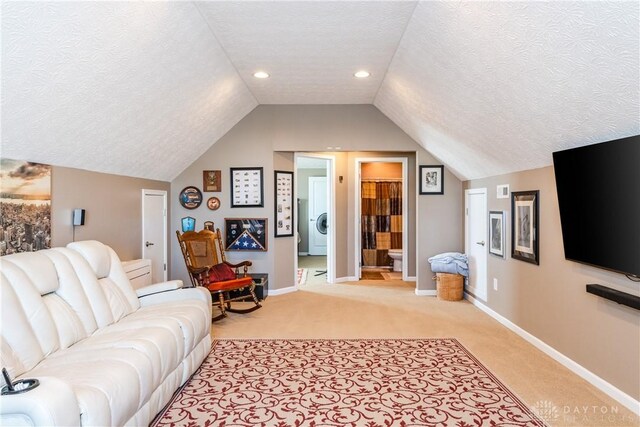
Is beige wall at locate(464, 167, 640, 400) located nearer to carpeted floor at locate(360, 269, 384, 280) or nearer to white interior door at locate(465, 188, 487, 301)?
white interior door at locate(465, 188, 487, 301)

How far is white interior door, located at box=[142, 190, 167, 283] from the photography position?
507 centimetres

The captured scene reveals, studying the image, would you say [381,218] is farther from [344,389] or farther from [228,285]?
[344,389]

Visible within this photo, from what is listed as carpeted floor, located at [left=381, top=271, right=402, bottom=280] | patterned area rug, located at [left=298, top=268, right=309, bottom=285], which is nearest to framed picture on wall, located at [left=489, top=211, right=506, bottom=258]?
carpeted floor, located at [left=381, top=271, right=402, bottom=280]

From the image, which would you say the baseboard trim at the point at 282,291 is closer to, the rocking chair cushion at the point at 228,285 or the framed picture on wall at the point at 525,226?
the rocking chair cushion at the point at 228,285

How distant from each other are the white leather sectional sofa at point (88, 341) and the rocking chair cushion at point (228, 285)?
1131mm

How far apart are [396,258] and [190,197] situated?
415 cm

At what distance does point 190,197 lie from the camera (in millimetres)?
5836

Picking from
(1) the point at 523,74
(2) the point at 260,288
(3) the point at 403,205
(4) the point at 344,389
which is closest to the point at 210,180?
(2) the point at 260,288

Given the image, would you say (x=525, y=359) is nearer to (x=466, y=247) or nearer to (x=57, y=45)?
(x=466, y=247)

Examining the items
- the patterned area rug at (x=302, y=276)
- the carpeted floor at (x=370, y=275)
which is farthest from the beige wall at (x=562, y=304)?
the patterned area rug at (x=302, y=276)

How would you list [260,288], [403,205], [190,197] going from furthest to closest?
[403,205] → [190,197] → [260,288]

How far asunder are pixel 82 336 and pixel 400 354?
8.12 feet

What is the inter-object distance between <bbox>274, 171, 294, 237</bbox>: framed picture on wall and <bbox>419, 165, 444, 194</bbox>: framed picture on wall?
6.59 feet

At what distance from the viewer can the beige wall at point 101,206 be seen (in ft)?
11.2
